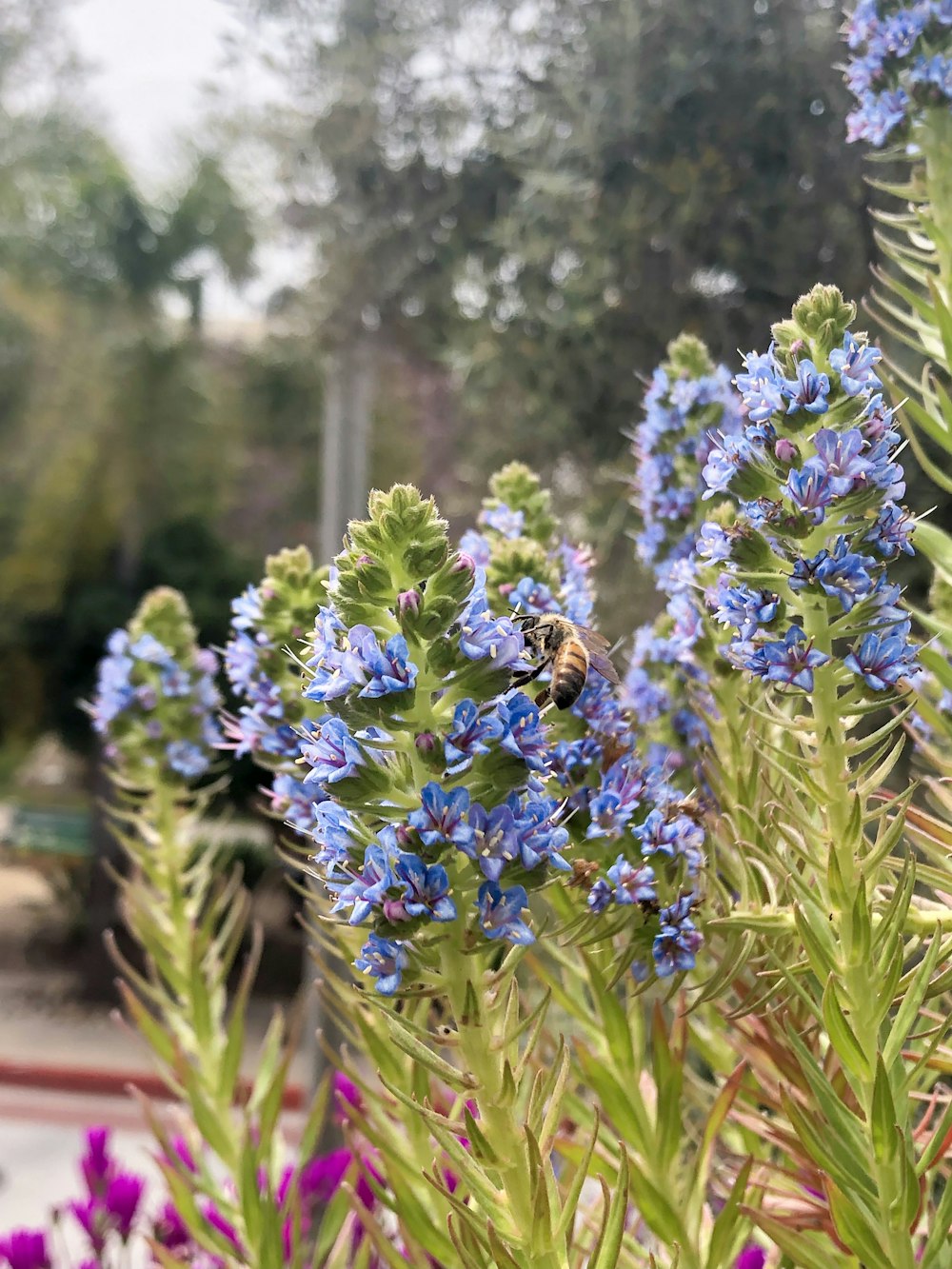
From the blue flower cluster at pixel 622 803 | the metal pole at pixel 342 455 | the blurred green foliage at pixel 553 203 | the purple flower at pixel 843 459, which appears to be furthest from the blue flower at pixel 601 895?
the metal pole at pixel 342 455

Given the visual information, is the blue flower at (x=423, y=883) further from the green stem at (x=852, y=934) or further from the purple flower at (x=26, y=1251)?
the purple flower at (x=26, y=1251)

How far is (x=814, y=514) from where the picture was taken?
2.44 feet

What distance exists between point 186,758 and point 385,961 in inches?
34.7

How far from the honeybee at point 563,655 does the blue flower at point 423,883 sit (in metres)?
0.24

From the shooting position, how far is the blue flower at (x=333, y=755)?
68cm

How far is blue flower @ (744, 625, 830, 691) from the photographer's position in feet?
2.49

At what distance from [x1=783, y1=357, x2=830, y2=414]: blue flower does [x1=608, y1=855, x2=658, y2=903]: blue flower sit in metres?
0.38

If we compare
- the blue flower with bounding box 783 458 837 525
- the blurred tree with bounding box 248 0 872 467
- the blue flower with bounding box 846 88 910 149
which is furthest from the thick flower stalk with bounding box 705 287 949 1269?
the blurred tree with bounding box 248 0 872 467

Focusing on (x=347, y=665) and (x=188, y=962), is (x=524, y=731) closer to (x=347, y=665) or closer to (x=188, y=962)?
(x=347, y=665)

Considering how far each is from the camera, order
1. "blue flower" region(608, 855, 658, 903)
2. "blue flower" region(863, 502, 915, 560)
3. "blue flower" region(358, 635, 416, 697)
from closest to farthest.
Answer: "blue flower" region(358, 635, 416, 697), "blue flower" region(863, 502, 915, 560), "blue flower" region(608, 855, 658, 903)

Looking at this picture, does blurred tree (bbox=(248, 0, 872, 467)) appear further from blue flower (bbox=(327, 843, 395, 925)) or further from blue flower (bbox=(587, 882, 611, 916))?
blue flower (bbox=(327, 843, 395, 925))

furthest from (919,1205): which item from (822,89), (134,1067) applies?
(134,1067)

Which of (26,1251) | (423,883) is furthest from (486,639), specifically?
(26,1251)

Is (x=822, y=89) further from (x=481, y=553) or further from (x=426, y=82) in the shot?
Result: (x=481, y=553)
